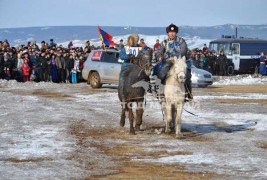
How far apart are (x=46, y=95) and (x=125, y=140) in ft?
42.1

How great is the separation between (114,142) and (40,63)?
65.6 ft

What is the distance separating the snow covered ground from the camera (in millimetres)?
9891

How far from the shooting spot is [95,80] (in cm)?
2964

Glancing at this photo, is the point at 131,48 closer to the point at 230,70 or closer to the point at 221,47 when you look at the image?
the point at 230,70

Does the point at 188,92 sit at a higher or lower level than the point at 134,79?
lower

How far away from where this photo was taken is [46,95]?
25547 mm

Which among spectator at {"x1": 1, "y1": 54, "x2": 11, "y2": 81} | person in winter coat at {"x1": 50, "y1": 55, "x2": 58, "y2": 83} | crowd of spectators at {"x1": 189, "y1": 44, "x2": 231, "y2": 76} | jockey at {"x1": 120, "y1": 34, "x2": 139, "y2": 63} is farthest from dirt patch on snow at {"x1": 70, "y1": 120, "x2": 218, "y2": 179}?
crowd of spectators at {"x1": 189, "y1": 44, "x2": 231, "y2": 76}

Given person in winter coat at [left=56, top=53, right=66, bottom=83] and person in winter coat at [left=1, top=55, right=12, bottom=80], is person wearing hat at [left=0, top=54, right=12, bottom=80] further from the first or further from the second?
person in winter coat at [left=56, top=53, right=66, bottom=83]

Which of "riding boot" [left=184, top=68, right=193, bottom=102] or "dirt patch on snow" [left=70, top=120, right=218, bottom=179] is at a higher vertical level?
"riding boot" [left=184, top=68, right=193, bottom=102]

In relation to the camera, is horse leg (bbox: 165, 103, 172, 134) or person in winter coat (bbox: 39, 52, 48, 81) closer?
horse leg (bbox: 165, 103, 172, 134)

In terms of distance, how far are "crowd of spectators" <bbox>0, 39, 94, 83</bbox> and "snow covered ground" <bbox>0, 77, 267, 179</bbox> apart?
31.7ft

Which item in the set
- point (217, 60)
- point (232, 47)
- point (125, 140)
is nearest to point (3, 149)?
point (125, 140)

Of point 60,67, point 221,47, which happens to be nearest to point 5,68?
point 60,67

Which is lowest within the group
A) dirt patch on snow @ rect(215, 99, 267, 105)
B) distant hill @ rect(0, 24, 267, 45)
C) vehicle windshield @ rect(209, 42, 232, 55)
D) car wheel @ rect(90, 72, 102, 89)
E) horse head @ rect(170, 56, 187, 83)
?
dirt patch on snow @ rect(215, 99, 267, 105)
